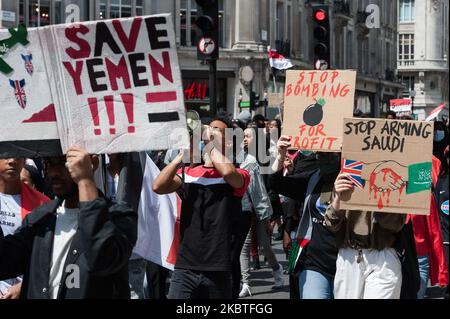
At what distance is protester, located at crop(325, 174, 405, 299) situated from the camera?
6023 millimetres

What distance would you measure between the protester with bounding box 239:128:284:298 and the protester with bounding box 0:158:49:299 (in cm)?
352

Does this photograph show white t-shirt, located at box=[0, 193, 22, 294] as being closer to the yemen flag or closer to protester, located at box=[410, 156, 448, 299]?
the yemen flag

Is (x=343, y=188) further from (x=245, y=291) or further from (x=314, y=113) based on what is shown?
(x=245, y=291)

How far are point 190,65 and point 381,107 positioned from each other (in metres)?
24.9

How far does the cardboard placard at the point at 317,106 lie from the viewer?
6.94 m

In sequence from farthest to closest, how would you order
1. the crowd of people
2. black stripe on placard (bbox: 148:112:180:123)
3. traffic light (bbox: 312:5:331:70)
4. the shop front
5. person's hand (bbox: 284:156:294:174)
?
the shop front < traffic light (bbox: 312:5:331:70) < person's hand (bbox: 284:156:294:174) < black stripe on placard (bbox: 148:112:180:123) < the crowd of people

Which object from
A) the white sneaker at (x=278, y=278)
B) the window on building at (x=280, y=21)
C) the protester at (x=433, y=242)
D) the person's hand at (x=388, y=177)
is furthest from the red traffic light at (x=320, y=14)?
the window on building at (x=280, y=21)

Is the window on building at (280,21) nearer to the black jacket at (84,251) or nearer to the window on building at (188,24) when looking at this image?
the window on building at (188,24)

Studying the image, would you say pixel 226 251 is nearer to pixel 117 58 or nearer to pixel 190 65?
pixel 117 58

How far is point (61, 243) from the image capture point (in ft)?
14.6

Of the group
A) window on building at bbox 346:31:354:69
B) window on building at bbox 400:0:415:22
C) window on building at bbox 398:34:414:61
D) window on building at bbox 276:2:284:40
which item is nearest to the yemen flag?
window on building at bbox 276:2:284:40

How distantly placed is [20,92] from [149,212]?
258 cm
